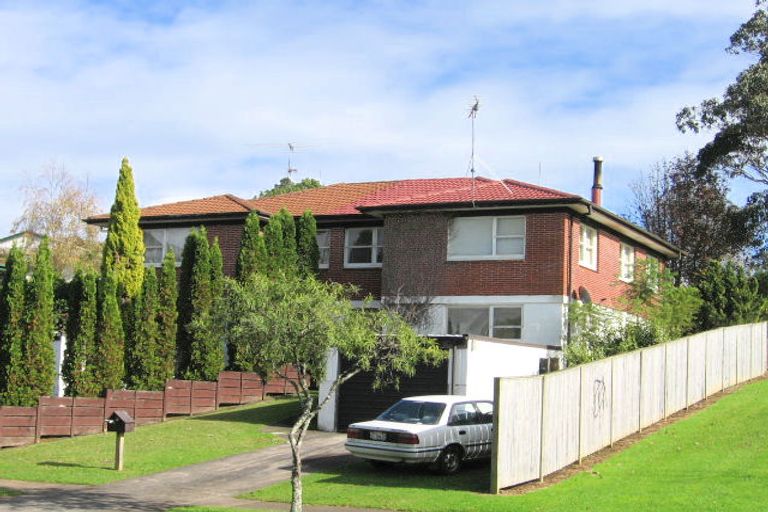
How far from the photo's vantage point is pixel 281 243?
31.6m

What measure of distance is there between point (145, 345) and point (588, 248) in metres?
13.2

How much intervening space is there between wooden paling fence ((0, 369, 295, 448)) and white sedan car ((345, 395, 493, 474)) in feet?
11.4

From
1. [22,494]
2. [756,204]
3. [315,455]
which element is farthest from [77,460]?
[756,204]

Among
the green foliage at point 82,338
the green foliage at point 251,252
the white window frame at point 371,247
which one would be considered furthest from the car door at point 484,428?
the white window frame at point 371,247

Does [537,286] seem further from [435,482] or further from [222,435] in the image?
[435,482]

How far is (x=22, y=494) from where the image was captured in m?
17.3

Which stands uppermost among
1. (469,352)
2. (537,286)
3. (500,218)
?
(500,218)

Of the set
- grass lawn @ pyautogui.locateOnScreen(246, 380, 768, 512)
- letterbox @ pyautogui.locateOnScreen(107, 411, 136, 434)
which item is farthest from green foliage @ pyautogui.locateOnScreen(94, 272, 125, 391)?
grass lawn @ pyautogui.locateOnScreen(246, 380, 768, 512)

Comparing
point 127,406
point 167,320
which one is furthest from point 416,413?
point 167,320

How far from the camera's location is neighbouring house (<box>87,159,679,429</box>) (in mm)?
28562

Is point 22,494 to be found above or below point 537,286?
below

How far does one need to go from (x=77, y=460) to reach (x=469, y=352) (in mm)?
8641

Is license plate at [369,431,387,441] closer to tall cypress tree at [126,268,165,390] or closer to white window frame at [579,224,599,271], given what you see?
tall cypress tree at [126,268,165,390]

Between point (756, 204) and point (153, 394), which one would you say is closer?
point (153, 394)
